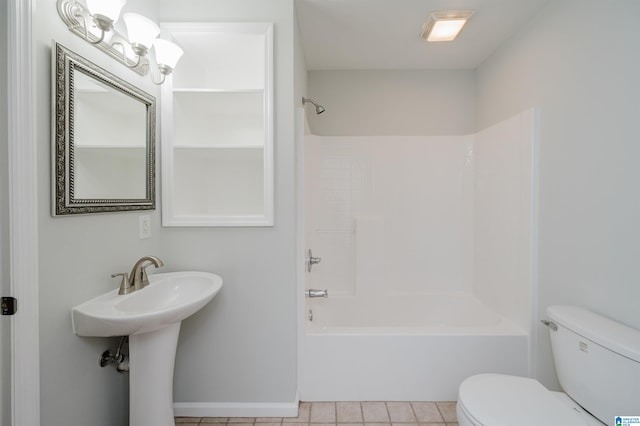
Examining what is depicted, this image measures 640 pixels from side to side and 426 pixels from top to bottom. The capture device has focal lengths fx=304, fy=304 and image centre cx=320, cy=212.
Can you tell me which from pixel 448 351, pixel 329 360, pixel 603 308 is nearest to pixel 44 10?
pixel 329 360

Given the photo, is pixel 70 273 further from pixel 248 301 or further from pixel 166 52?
pixel 166 52

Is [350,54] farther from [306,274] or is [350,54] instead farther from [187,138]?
[306,274]

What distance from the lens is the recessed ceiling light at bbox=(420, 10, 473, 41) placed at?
1804 millimetres

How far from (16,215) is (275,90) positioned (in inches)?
48.5

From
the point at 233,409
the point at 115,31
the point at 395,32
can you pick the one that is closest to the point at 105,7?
the point at 115,31

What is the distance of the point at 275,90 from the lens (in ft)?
5.56

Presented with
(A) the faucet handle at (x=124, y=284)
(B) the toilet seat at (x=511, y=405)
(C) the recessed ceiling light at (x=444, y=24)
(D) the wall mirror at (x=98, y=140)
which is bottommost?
(B) the toilet seat at (x=511, y=405)

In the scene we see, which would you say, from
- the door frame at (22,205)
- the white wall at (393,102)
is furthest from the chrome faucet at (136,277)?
the white wall at (393,102)

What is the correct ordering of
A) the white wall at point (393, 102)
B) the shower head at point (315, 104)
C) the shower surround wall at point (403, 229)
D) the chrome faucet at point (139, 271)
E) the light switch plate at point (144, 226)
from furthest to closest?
the white wall at point (393, 102), the shower surround wall at point (403, 229), the shower head at point (315, 104), the light switch plate at point (144, 226), the chrome faucet at point (139, 271)

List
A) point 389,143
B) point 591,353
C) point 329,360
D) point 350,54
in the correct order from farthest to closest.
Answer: point 389,143
point 350,54
point 329,360
point 591,353

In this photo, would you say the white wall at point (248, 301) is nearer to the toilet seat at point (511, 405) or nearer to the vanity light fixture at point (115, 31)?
the vanity light fixture at point (115, 31)

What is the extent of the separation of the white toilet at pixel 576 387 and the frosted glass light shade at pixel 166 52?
199cm

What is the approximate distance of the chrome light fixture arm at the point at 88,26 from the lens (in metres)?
1.10

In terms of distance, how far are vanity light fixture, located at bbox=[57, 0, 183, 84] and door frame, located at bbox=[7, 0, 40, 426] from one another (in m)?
0.16
